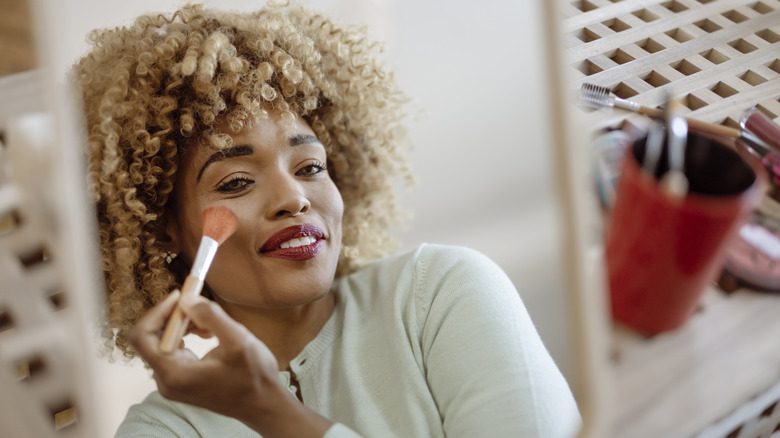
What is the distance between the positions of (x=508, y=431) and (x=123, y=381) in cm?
83

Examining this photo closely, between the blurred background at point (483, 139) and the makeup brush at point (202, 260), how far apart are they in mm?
736

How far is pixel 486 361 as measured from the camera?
642mm

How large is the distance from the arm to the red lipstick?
13 cm

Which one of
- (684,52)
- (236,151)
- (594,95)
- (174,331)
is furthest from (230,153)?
(684,52)

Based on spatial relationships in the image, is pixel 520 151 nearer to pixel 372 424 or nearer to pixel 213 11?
pixel 213 11

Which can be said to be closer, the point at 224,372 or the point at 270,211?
the point at 224,372

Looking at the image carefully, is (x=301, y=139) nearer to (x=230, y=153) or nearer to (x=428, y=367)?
(x=230, y=153)

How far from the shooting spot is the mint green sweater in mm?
619

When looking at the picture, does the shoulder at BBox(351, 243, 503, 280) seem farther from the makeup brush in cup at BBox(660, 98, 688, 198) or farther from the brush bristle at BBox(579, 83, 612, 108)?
the makeup brush in cup at BBox(660, 98, 688, 198)

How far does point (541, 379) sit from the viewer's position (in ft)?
2.05

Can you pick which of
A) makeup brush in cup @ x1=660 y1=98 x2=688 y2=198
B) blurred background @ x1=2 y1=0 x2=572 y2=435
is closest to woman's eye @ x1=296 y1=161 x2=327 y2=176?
makeup brush in cup @ x1=660 y1=98 x2=688 y2=198

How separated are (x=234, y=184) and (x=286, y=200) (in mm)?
58

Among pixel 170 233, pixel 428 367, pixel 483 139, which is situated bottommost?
pixel 483 139

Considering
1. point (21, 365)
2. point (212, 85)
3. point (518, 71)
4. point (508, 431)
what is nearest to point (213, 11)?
point (212, 85)
